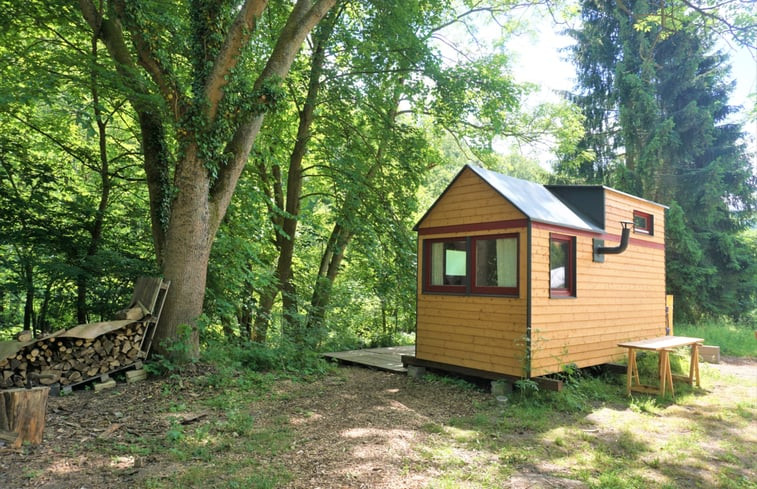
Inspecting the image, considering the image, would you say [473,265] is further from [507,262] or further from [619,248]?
[619,248]

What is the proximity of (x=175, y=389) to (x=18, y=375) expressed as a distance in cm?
160

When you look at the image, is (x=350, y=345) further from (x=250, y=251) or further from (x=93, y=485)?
(x=93, y=485)

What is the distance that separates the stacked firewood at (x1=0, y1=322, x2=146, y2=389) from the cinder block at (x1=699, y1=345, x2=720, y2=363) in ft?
35.3

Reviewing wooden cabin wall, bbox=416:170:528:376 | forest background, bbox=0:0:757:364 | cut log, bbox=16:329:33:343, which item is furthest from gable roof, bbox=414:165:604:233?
cut log, bbox=16:329:33:343

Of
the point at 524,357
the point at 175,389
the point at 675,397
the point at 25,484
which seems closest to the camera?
the point at 25,484

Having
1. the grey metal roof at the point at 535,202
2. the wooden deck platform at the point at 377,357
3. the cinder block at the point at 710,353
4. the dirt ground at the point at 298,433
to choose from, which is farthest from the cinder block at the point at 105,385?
the cinder block at the point at 710,353

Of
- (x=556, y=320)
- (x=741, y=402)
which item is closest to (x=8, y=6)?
(x=556, y=320)

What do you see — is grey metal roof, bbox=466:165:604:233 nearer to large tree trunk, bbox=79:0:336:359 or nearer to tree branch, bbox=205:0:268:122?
large tree trunk, bbox=79:0:336:359

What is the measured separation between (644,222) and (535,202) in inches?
127

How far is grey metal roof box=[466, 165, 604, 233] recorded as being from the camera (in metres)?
6.88

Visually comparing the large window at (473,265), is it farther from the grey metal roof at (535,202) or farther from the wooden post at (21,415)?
the wooden post at (21,415)

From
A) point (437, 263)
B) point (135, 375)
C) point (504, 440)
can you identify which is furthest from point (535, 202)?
point (135, 375)

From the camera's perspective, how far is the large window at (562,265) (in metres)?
7.02

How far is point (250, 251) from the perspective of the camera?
313 inches
